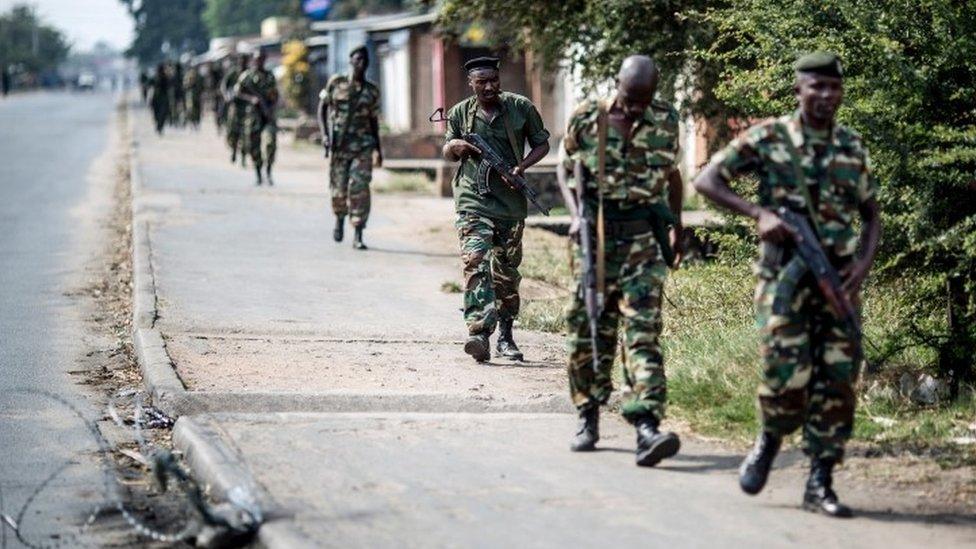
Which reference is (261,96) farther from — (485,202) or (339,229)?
(485,202)

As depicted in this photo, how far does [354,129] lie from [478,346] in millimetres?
6062

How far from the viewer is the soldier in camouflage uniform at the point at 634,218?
23.3 feet

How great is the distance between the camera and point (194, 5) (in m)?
127

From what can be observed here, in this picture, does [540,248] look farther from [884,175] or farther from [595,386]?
[595,386]

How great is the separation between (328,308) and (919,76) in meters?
5.20

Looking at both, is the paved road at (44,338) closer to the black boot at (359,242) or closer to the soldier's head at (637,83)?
the black boot at (359,242)

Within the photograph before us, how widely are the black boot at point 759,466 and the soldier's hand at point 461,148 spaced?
12.1 feet

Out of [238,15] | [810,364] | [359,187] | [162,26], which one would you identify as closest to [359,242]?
[359,187]

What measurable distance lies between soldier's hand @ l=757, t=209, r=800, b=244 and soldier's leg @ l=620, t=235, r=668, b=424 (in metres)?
0.92

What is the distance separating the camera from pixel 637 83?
704 centimetres

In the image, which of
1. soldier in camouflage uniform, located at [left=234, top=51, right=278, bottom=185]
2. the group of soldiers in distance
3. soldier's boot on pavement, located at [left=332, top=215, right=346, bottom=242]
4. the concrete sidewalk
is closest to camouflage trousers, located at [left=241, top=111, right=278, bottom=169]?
soldier in camouflage uniform, located at [left=234, top=51, right=278, bottom=185]

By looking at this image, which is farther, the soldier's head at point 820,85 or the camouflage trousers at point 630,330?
the camouflage trousers at point 630,330

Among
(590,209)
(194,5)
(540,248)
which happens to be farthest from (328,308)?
(194,5)

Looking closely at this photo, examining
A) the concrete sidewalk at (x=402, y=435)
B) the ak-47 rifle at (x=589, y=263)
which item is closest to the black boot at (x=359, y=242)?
the concrete sidewalk at (x=402, y=435)
